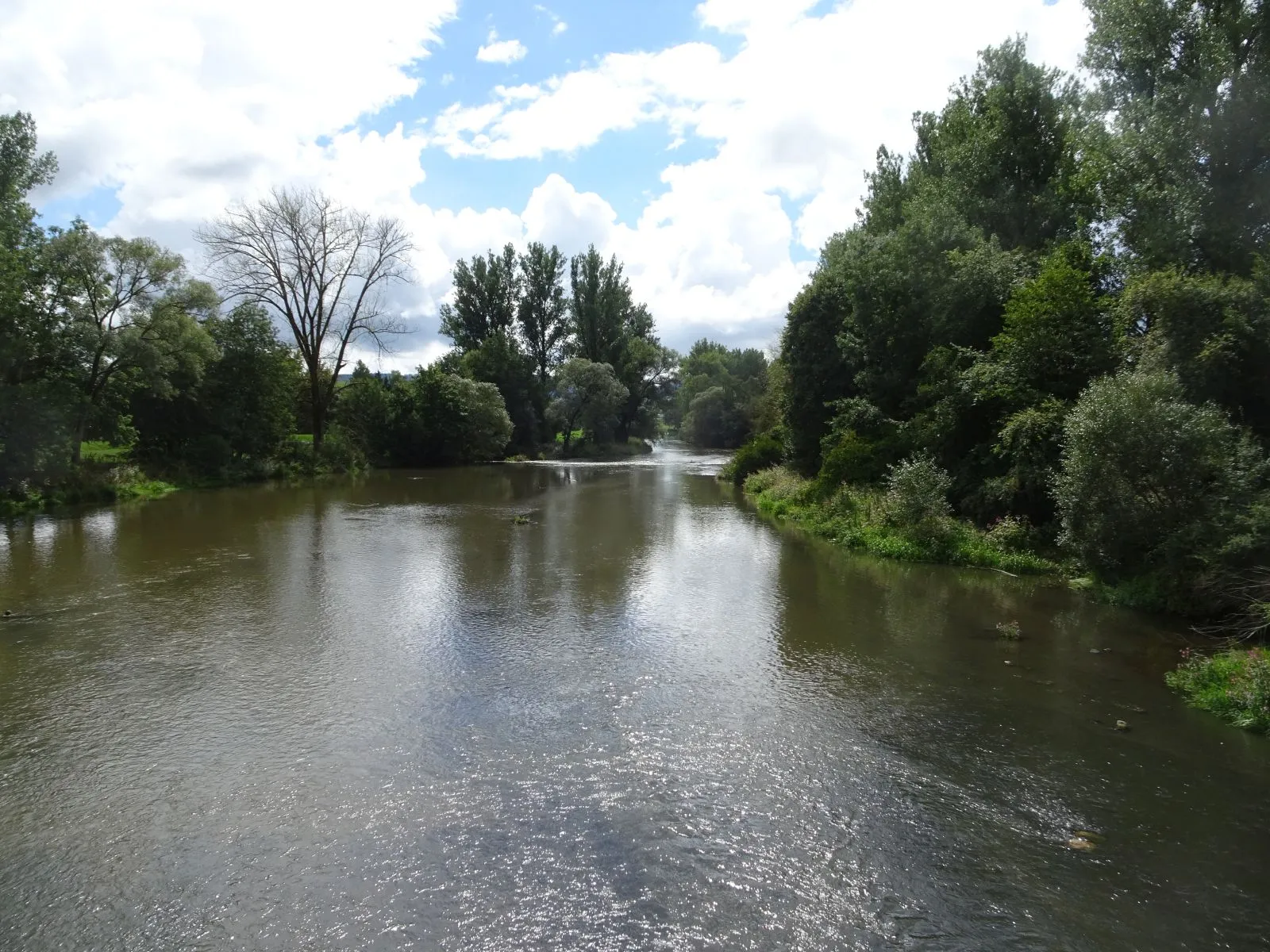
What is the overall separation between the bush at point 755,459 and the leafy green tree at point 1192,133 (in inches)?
714

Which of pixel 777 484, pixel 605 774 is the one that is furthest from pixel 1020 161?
pixel 605 774

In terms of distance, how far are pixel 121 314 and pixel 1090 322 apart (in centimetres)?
3213

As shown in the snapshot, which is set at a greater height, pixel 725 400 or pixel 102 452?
pixel 725 400

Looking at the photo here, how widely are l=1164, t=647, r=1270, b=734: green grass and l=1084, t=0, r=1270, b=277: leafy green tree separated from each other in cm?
944

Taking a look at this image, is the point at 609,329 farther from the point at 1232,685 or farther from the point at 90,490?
the point at 1232,685

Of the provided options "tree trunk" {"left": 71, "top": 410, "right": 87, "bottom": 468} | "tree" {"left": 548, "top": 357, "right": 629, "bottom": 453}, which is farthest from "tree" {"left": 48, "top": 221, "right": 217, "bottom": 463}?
"tree" {"left": 548, "top": 357, "right": 629, "bottom": 453}

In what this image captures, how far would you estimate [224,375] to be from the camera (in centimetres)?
3691

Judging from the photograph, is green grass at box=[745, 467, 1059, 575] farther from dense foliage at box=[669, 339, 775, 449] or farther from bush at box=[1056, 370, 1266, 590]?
dense foliage at box=[669, 339, 775, 449]

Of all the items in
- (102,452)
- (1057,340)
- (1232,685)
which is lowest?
(1232,685)

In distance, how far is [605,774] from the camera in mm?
7328

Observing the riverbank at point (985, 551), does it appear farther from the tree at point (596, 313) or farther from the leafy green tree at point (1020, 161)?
the tree at point (596, 313)

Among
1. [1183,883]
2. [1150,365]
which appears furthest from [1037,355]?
[1183,883]

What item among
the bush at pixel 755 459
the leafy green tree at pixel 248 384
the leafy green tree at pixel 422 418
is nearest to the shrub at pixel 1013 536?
the bush at pixel 755 459

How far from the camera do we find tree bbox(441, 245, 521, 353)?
227 ft
